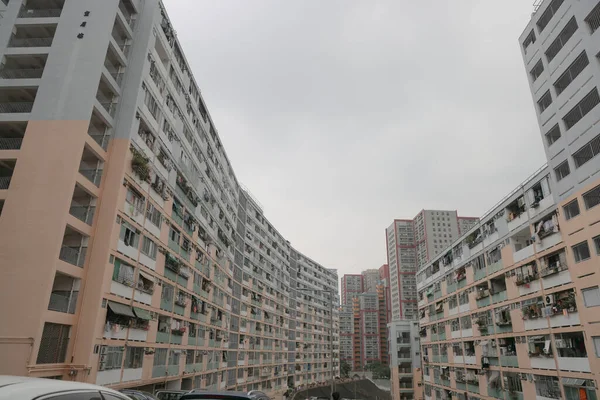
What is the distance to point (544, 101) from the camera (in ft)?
102

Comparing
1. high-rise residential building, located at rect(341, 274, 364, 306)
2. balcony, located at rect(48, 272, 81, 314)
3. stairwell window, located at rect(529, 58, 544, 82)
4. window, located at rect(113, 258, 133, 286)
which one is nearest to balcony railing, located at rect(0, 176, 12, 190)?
balcony, located at rect(48, 272, 81, 314)

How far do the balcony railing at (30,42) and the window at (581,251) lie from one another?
3485 cm

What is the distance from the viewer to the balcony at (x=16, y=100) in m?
24.3

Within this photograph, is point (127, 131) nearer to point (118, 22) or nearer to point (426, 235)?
point (118, 22)

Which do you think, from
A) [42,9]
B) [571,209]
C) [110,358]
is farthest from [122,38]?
[571,209]

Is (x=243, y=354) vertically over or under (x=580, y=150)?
under

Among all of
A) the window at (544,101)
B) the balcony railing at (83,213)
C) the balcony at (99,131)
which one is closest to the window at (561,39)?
the window at (544,101)

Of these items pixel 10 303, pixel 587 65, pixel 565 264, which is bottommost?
pixel 10 303

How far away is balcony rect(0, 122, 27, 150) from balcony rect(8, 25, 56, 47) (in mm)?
5299

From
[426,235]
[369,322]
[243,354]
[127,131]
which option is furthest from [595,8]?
[369,322]

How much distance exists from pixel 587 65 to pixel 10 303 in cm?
3520

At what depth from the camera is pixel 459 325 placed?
144 ft

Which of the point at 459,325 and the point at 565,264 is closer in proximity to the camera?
the point at 565,264

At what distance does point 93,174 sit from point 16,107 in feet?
19.1
